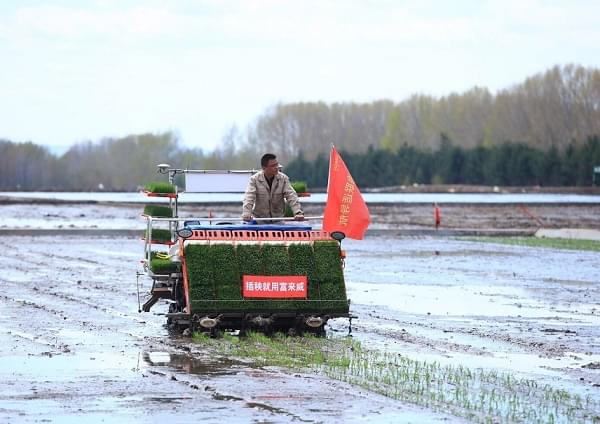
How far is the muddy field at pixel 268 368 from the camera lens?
35.6 feet

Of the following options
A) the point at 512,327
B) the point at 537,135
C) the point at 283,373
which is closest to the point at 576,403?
the point at 283,373

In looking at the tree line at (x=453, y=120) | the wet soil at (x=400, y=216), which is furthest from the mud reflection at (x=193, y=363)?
the tree line at (x=453, y=120)

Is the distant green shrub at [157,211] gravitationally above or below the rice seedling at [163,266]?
above

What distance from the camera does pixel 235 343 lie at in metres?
15.2

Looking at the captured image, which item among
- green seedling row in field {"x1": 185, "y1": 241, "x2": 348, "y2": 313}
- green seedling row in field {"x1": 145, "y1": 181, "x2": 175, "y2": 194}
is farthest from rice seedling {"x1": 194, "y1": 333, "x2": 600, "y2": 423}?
green seedling row in field {"x1": 145, "y1": 181, "x2": 175, "y2": 194}

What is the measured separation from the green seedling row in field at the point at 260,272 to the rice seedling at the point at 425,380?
40cm

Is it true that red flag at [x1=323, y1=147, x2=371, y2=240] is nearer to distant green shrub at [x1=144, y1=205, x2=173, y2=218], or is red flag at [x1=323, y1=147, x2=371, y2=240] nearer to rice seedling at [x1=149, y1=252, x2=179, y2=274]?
rice seedling at [x1=149, y1=252, x2=179, y2=274]

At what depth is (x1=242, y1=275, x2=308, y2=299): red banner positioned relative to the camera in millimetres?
15711

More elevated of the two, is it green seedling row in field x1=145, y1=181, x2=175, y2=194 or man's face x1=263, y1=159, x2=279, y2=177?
man's face x1=263, y1=159, x2=279, y2=177

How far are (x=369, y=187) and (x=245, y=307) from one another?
450 feet

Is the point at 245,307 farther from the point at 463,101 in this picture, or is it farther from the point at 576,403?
the point at 463,101

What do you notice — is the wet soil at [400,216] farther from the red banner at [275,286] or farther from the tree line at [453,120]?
the tree line at [453,120]

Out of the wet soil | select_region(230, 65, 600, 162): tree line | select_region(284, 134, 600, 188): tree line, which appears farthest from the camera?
select_region(230, 65, 600, 162): tree line

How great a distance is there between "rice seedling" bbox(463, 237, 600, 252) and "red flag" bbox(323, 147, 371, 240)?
23240mm
